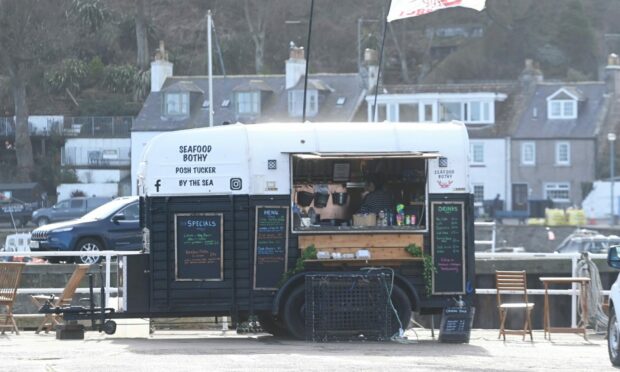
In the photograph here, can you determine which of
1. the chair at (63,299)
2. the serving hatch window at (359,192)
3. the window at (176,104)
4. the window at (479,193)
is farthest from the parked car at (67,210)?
the serving hatch window at (359,192)

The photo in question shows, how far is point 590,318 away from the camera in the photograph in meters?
23.0

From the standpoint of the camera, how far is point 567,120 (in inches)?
2963

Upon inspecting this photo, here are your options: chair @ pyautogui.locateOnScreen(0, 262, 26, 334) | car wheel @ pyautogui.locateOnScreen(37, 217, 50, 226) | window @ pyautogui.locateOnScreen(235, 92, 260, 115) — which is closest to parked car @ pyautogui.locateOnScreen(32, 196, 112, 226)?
car wheel @ pyautogui.locateOnScreen(37, 217, 50, 226)

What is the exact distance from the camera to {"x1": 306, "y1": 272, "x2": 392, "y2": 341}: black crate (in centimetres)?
2025

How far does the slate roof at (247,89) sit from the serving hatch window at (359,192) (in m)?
49.7

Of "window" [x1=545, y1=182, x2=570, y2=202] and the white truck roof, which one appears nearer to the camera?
the white truck roof

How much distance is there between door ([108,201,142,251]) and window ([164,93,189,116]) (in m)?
42.5

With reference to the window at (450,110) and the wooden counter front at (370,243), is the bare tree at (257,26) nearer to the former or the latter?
the window at (450,110)

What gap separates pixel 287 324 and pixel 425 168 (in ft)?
9.33

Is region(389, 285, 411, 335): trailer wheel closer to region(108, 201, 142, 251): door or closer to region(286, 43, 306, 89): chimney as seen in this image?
region(108, 201, 142, 251): door

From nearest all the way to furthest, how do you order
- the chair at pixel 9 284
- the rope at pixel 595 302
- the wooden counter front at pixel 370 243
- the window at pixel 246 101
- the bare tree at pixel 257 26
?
1. the wooden counter front at pixel 370 243
2. the chair at pixel 9 284
3. the rope at pixel 595 302
4. the window at pixel 246 101
5. the bare tree at pixel 257 26

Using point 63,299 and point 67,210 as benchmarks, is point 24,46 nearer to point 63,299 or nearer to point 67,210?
point 67,210

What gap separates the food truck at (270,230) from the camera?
20469mm

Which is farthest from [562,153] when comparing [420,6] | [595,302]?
[595,302]
